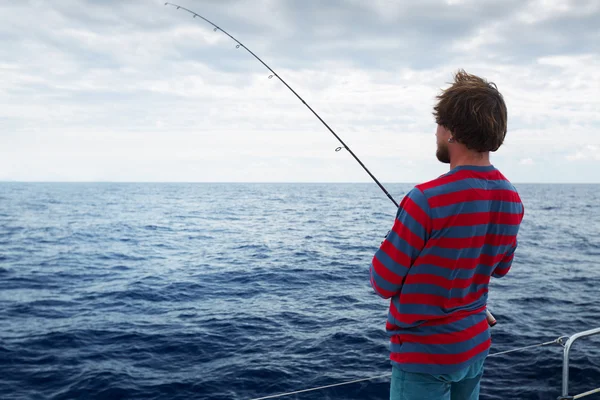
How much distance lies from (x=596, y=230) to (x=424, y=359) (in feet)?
110

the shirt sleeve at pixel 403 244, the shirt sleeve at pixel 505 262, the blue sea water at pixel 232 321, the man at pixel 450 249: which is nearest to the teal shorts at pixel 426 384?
the man at pixel 450 249

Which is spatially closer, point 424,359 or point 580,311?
point 424,359

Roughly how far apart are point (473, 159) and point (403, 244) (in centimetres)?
48

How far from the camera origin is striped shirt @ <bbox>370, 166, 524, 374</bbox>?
5.52ft

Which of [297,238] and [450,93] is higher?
[450,93]

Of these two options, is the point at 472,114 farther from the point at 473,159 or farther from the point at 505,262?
the point at 505,262

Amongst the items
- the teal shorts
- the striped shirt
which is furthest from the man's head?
the teal shorts

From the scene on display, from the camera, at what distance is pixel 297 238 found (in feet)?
84.4

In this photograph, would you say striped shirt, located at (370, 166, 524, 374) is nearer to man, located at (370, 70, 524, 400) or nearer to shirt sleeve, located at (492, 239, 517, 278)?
man, located at (370, 70, 524, 400)

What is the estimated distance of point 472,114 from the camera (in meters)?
1.72

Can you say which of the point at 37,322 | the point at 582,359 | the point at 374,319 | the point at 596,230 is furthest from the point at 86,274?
the point at 596,230

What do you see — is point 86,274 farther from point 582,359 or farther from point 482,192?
point 482,192

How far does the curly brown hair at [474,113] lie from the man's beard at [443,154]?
8cm

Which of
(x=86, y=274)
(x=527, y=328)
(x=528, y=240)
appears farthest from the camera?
(x=528, y=240)
